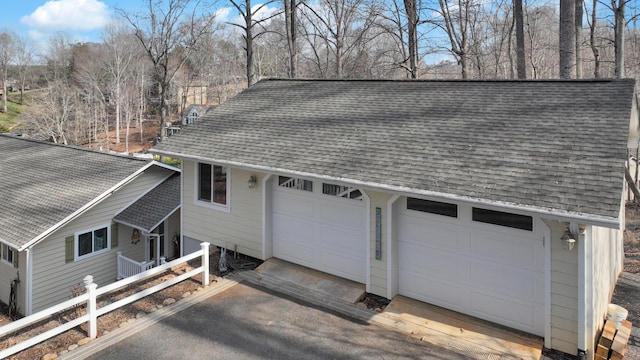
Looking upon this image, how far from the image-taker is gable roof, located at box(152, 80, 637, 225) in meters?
5.71

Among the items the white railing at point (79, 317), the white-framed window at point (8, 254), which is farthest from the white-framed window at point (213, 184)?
the white-framed window at point (8, 254)

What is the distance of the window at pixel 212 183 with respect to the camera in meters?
9.76

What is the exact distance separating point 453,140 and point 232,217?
17.2 feet

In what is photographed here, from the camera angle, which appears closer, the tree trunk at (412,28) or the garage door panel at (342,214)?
the garage door panel at (342,214)

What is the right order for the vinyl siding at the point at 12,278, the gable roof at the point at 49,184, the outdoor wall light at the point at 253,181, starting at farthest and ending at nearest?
the vinyl siding at the point at 12,278, the gable roof at the point at 49,184, the outdoor wall light at the point at 253,181

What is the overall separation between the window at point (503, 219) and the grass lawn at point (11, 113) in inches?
1957

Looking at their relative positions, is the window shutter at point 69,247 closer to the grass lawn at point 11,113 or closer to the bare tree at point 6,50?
the grass lawn at point 11,113

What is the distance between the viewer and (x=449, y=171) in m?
6.49

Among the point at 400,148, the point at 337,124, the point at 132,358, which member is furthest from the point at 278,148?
the point at 132,358

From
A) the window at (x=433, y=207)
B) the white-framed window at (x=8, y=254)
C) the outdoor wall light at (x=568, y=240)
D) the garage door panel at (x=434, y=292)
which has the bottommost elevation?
the white-framed window at (x=8, y=254)

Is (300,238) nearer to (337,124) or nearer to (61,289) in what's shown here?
(337,124)

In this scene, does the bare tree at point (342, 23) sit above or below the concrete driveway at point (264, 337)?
above

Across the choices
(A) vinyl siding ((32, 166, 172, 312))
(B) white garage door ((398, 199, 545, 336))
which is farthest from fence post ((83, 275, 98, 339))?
(A) vinyl siding ((32, 166, 172, 312))

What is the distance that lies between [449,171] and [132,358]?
5.44 meters
